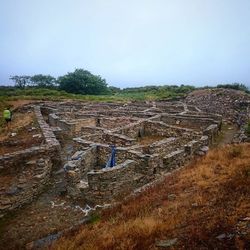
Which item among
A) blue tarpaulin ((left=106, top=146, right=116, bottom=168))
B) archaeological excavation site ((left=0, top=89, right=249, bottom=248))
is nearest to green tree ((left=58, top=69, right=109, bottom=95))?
archaeological excavation site ((left=0, top=89, right=249, bottom=248))

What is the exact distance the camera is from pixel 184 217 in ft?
21.4

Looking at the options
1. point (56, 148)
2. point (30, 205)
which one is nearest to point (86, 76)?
point (56, 148)

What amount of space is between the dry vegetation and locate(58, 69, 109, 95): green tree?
51355 mm

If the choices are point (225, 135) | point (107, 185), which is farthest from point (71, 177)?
point (225, 135)

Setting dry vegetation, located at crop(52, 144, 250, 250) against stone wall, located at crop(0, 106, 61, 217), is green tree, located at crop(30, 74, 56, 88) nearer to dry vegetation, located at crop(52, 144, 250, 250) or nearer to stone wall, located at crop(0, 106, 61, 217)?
stone wall, located at crop(0, 106, 61, 217)

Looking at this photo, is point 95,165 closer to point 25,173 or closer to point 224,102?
point 25,173

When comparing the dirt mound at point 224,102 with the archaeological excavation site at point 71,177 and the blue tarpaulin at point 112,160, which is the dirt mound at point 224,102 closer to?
the archaeological excavation site at point 71,177

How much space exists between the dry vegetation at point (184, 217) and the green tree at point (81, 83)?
51355mm

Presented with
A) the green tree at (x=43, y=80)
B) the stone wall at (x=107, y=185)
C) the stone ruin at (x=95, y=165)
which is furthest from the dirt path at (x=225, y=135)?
the green tree at (x=43, y=80)

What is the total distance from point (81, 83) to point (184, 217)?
5470 centimetres

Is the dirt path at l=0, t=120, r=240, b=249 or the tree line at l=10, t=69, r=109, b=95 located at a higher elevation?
the tree line at l=10, t=69, r=109, b=95

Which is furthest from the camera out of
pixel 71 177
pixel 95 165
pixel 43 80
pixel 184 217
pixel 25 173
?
pixel 43 80

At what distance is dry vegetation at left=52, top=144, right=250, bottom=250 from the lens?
5.39 m

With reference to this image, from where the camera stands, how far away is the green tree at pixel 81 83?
59469mm
